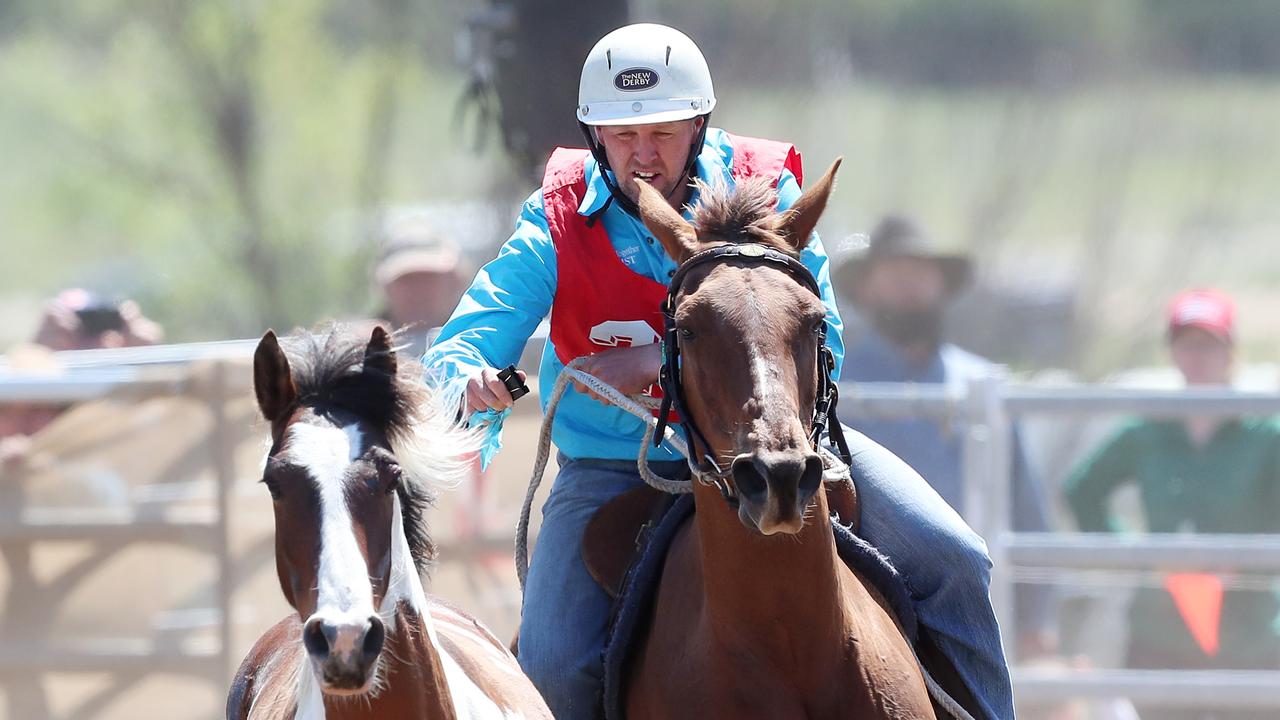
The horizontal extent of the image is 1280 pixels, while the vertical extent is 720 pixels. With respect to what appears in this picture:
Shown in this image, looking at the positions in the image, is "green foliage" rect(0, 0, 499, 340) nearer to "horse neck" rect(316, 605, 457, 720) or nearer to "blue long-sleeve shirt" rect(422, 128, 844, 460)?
"blue long-sleeve shirt" rect(422, 128, 844, 460)

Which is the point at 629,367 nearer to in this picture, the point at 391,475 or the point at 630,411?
the point at 630,411

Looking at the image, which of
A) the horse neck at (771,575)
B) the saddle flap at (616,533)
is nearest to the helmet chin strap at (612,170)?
the saddle flap at (616,533)

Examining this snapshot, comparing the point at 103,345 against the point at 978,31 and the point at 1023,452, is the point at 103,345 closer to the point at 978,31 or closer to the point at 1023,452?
the point at 1023,452

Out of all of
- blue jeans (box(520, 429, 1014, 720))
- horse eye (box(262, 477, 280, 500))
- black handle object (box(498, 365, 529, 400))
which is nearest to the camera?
horse eye (box(262, 477, 280, 500))

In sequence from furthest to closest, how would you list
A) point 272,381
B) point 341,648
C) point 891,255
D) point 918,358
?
1. point 891,255
2. point 918,358
3. point 272,381
4. point 341,648

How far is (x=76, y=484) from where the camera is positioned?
7.19 meters

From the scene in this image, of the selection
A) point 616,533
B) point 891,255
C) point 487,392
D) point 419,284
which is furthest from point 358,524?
point 891,255

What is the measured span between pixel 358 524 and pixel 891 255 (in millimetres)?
6005

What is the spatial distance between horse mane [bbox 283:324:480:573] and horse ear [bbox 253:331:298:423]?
2 cm

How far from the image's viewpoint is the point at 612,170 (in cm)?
423

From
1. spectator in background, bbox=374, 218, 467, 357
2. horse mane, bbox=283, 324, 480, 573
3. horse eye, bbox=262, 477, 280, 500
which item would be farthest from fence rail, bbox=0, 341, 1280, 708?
horse eye, bbox=262, 477, 280, 500

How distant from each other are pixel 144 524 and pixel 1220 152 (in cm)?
993

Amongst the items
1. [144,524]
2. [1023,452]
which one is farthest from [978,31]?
[144,524]

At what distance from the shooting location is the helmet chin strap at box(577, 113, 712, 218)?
4.16 metres
